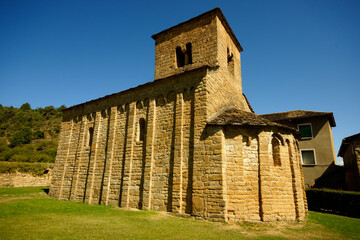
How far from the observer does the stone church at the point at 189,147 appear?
8.31 metres

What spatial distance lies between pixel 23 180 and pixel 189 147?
2111 centimetres

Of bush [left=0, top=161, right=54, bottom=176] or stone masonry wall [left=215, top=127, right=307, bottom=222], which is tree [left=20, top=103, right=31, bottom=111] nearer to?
bush [left=0, top=161, right=54, bottom=176]

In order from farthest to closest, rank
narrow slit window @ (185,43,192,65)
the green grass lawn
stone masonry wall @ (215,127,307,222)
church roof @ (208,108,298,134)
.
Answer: narrow slit window @ (185,43,192,65), church roof @ (208,108,298,134), stone masonry wall @ (215,127,307,222), the green grass lawn

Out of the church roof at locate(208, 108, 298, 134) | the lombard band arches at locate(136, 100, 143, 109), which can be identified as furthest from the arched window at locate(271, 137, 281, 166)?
the lombard band arches at locate(136, 100, 143, 109)

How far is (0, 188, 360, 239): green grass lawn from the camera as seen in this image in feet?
19.8

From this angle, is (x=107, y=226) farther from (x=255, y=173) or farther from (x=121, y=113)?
(x=121, y=113)

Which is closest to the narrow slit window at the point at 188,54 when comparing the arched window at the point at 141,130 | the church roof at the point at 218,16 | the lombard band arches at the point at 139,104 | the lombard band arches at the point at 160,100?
the church roof at the point at 218,16

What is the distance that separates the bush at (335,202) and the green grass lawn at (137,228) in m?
4.96

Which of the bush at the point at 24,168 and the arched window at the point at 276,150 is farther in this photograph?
the bush at the point at 24,168

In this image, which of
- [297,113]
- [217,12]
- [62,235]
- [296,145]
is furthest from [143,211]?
[297,113]

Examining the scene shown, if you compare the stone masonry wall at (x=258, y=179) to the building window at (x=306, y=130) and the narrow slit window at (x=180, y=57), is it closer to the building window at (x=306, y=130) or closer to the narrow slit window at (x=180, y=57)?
the narrow slit window at (x=180, y=57)

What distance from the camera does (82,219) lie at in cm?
781

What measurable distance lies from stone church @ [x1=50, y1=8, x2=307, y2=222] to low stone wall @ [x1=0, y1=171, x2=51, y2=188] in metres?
10.0

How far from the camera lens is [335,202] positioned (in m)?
13.0
